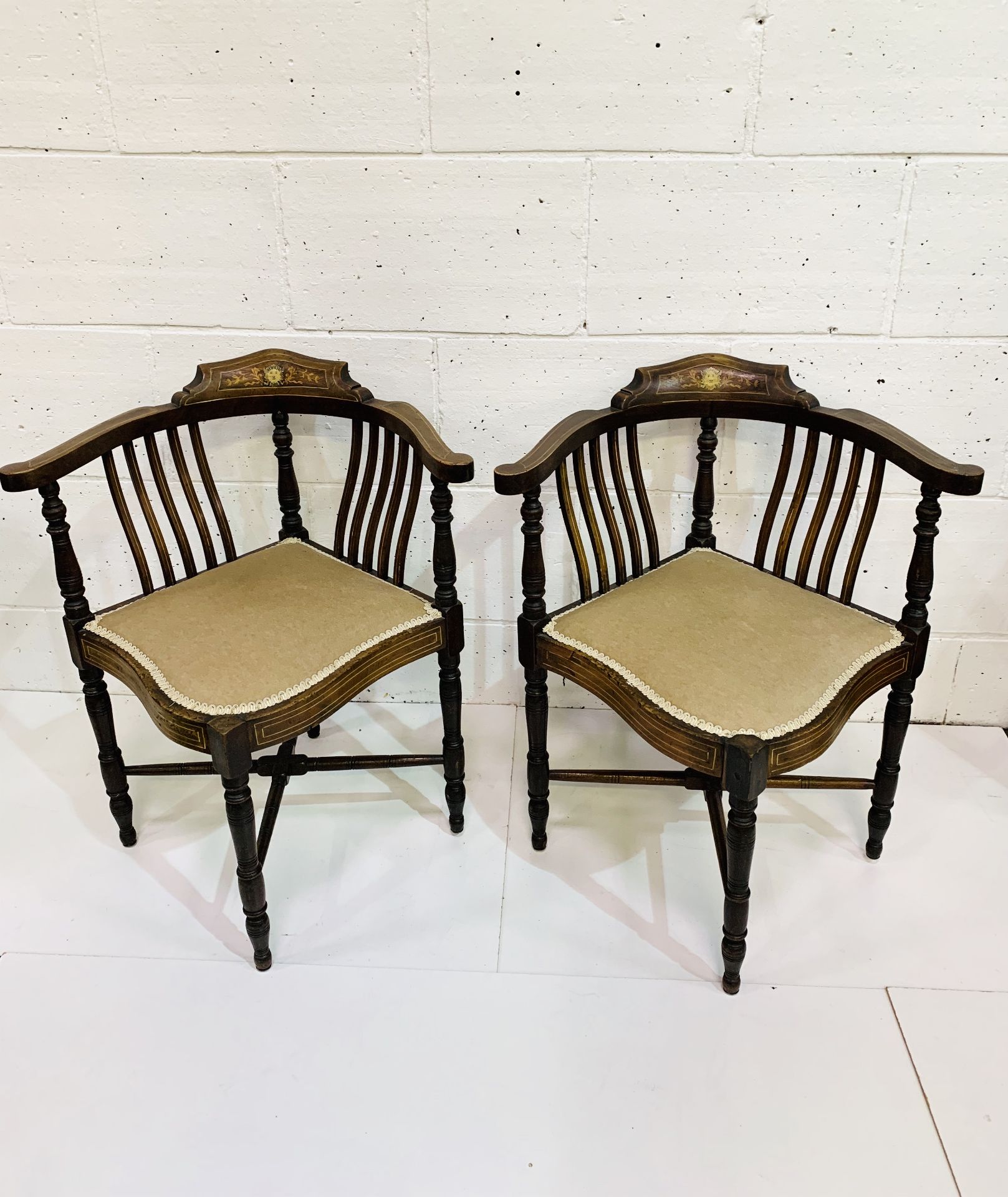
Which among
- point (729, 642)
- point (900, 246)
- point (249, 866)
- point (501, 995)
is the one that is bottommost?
point (501, 995)

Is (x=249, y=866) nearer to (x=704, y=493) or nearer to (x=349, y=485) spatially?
(x=349, y=485)

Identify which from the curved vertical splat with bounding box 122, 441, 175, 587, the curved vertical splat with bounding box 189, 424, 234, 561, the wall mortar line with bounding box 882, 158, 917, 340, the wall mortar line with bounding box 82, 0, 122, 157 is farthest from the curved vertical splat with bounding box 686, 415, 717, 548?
the wall mortar line with bounding box 82, 0, 122, 157

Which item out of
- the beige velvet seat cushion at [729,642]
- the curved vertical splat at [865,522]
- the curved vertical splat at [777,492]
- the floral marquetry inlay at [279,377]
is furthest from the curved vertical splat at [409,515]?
the curved vertical splat at [865,522]

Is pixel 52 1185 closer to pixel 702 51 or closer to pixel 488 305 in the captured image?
pixel 488 305

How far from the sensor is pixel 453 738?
1.93m

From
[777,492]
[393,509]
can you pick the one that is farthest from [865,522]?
[393,509]

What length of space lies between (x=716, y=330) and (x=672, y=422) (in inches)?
8.4

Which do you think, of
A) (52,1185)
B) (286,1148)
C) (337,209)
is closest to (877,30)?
(337,209)

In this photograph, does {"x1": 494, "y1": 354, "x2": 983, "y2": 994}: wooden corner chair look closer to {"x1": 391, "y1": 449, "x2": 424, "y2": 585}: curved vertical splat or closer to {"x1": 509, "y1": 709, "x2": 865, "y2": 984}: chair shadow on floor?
{"x1": 509, "y1": 709, "x2": 865, "y2": 984}: chair shadow on floor

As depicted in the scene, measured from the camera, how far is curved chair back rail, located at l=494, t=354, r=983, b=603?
66.8 inches

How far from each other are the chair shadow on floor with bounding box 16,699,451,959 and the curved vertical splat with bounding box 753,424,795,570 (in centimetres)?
87

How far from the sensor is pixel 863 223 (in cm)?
189

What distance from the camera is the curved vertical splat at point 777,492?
189 cm

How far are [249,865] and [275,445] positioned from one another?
2.97 feet
